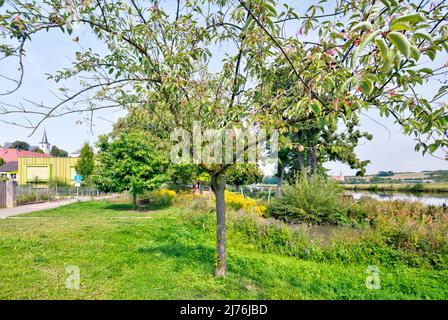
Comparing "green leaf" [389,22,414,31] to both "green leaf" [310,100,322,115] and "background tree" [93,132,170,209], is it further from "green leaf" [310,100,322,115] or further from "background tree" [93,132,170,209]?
"background tree" [93,132,170,209]

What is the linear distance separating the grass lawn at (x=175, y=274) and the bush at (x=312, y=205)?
437 centimetres

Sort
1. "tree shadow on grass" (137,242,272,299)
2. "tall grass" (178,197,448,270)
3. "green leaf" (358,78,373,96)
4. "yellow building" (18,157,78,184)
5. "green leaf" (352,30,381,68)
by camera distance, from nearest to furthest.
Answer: "green leaf" (352,30,381,68), "green leaf" (358,78,373,96), "tree shadow on grass" (137,242,272,299), "tall grass" (178,197,448,270), "yellow building" (18,157,78,184)

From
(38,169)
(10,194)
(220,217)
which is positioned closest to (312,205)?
(220,217)

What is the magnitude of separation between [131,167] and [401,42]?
43.6ft

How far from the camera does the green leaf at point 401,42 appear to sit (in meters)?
0.79

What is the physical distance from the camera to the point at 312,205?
9.70 meters

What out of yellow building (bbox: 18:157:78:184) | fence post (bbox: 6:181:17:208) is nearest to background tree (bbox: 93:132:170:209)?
fence post (bbox: 6:181:17:208)

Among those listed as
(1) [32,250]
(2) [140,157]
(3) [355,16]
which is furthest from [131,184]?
(3) [355,16]

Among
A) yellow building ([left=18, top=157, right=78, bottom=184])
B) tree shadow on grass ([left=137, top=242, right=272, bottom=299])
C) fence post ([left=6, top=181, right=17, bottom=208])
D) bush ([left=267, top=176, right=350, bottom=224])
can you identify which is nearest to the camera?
tree shadow on grass ([left=137, top=242, right=272, bottom=299])

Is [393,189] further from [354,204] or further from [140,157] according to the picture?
[140,157]

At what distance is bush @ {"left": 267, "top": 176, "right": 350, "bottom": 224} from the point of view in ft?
31.5

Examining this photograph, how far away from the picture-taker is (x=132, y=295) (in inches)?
125

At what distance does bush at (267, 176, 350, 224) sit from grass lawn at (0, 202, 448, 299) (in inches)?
172
